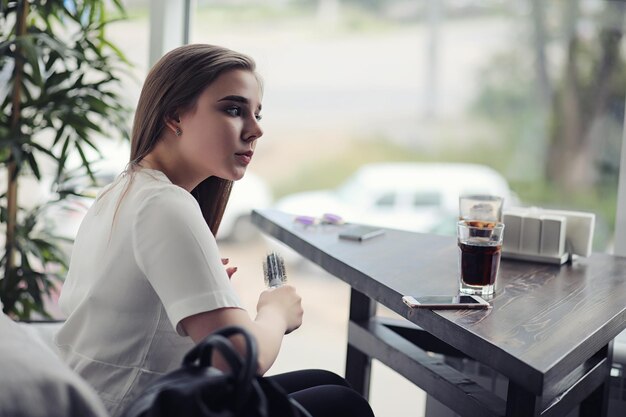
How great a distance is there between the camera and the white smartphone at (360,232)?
218cm

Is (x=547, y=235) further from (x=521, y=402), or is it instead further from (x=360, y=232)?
(x=521, y=402)

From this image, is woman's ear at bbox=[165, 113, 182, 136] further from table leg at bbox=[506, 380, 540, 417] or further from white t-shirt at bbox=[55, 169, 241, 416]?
table leg at bbox=[506, 380, 540, 417]

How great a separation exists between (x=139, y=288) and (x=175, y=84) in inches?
16.0

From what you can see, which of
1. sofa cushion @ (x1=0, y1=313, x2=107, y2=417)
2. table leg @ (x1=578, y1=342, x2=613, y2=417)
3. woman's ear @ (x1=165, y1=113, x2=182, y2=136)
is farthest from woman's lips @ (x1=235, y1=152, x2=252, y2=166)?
table leg @ (x1=578, y1=342, x2=613, y2=417)

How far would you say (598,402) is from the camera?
198 centimetres

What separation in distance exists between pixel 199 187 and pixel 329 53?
5873 millimetres

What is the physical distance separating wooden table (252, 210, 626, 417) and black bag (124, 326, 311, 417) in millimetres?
439

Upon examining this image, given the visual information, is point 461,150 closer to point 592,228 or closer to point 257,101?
point 592,228

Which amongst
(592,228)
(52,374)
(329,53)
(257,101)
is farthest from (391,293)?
(329,53)

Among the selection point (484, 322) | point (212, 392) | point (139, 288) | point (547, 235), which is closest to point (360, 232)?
point (547, 235)

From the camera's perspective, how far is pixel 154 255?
1.32 metres

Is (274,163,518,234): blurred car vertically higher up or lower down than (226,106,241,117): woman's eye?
lower down

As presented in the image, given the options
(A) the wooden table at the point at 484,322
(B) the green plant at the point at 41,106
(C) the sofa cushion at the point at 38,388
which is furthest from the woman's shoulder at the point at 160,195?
(B) the green plant at the point at 41,106

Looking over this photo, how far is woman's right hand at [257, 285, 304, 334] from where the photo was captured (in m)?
1.48
